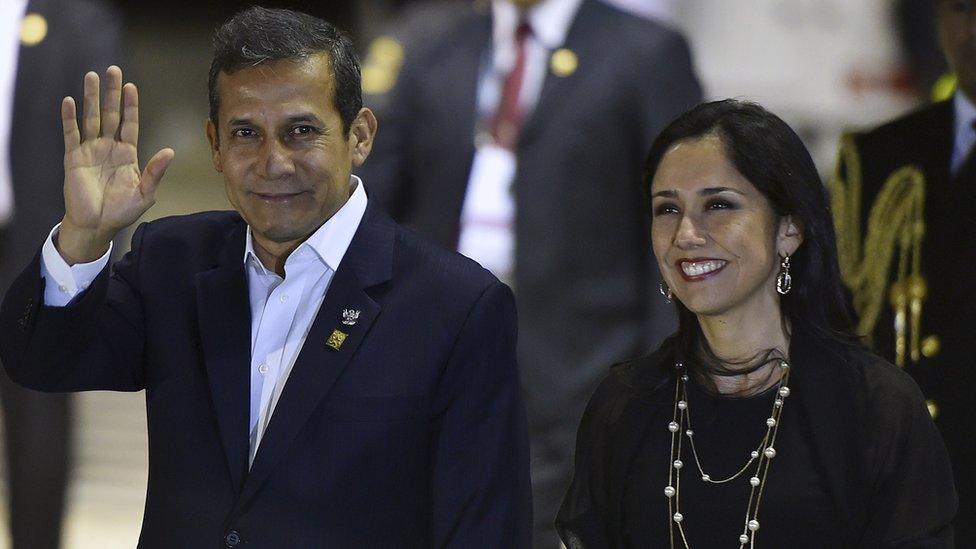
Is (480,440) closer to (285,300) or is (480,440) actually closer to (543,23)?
(285,300)

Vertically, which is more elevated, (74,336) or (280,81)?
(280,81)

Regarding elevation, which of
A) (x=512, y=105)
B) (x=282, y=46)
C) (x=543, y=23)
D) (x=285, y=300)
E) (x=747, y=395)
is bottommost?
(x=747, y=395)

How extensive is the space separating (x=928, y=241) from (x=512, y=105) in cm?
116

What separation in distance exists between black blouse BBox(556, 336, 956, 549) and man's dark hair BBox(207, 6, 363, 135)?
2.09 feet

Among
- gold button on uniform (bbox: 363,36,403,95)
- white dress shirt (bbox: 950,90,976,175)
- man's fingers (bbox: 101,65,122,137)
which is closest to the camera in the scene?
man's fingers (bbox: 101,65,122,137)

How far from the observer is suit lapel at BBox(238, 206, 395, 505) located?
2400 millimetres

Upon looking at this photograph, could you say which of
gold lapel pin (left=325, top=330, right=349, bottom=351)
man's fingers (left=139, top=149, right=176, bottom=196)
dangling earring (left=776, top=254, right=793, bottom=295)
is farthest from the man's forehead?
dangling earring (left=776, top=254, right=793, bottom=295)

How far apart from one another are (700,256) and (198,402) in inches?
31.1

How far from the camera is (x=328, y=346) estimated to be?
8.00 ft

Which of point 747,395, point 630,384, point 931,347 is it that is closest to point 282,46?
point 630,384

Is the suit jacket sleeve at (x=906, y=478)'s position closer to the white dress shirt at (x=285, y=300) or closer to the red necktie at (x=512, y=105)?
the white dress shirt at (x=285, y=300)

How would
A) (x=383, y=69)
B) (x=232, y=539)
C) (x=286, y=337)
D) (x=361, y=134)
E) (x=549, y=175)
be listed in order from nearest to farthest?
1. (x=232, y=539)
2. (x=286, y=337)
3. (x=361, y=134)
4. (x=549, y=175)
5. (x=383, y=69)

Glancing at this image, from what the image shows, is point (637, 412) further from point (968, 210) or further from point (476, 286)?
point (968, 210)

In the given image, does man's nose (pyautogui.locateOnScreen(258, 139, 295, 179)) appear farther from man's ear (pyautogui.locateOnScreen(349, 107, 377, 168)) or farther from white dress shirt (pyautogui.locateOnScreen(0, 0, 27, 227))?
white dress shirt (pyautogui.locateOnScreen(0, 0, 27, 227))
